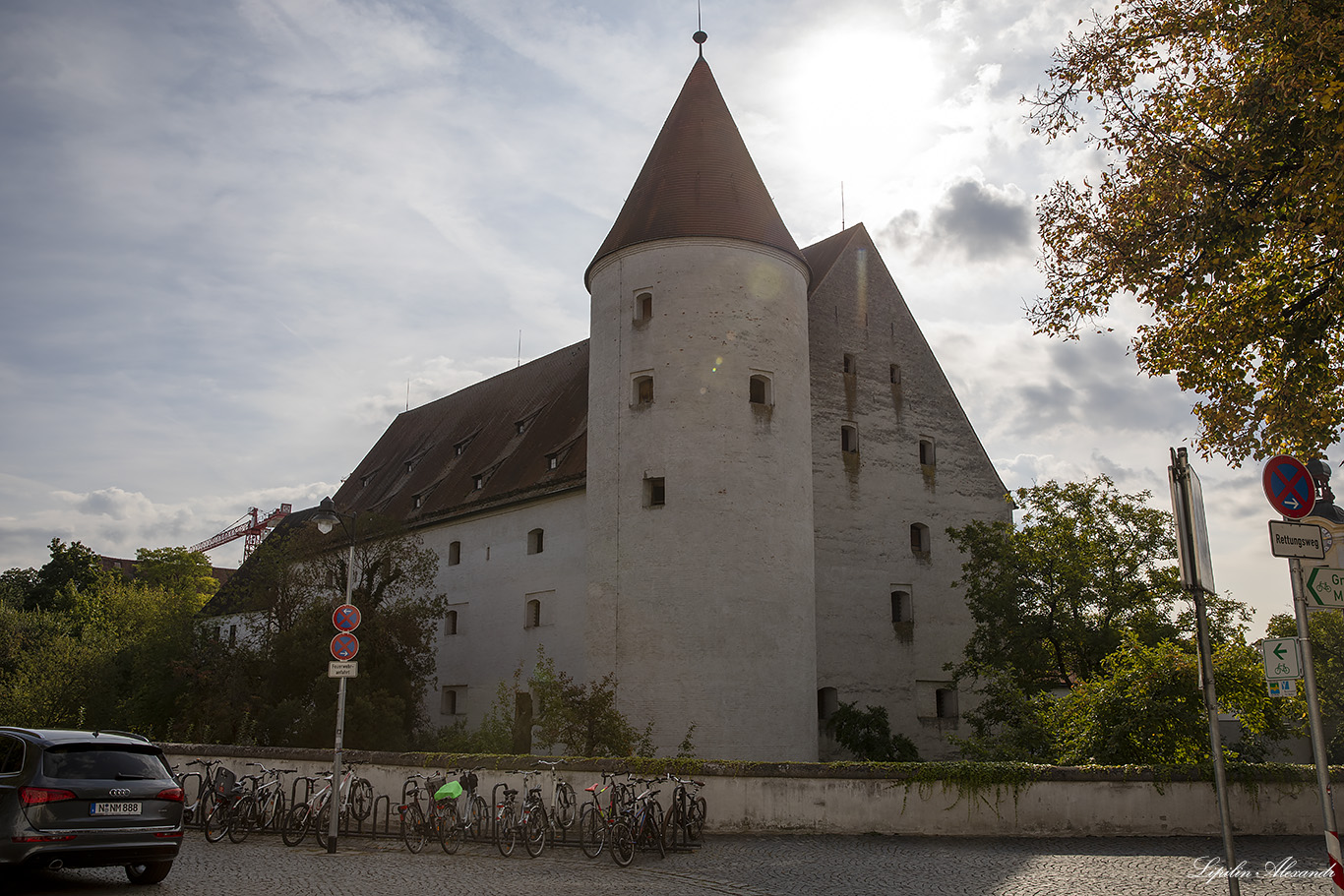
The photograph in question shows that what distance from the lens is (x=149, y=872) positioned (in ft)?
36.9

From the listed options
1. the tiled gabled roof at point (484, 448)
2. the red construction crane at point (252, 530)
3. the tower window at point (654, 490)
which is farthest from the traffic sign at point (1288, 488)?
the red construction crane at point (252, 530)

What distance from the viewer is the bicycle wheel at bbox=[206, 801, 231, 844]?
627 inches

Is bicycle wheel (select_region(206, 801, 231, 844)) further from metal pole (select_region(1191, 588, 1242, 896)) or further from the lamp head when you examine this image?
metal pole (select_region(1191, 588, 1242, 896))

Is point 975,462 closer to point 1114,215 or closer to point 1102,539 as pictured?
point 1102,539

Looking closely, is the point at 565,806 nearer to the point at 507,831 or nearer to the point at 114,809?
the point at 507,831

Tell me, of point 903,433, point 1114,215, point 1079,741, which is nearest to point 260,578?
point 903,433

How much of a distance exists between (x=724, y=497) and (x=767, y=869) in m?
13.4

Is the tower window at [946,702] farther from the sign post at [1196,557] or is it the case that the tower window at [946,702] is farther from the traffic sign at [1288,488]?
the traffic sign at [1288,488]

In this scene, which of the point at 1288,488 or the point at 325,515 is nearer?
the point at 1288,488

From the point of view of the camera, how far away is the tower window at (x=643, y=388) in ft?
89.6

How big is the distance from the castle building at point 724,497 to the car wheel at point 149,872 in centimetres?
1414

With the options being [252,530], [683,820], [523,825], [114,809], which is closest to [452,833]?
[523,825]

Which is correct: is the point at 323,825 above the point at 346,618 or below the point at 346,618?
below

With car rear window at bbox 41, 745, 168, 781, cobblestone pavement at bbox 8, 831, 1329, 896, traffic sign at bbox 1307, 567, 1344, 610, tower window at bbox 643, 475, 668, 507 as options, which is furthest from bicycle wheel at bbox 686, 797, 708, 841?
tower window at bbox 643, 475, 668, 507
